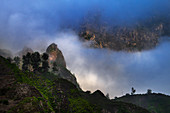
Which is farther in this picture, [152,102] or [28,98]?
[152,102]

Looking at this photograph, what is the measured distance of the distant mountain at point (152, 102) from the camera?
496 feet

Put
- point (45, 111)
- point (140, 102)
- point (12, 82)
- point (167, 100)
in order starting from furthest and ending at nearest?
point (140, 102), point (167, 100), point (12, 82), point (45, 111)

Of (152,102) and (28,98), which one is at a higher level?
(152,102)

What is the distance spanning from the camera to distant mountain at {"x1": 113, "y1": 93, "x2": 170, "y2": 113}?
5952 inches

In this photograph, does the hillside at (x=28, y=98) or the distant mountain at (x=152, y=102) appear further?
the distant mountain at (x=152, y=102)

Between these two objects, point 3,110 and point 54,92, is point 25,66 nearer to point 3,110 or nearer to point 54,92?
point 54,92

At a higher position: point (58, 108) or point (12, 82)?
point (12, 82)

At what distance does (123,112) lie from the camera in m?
94.9

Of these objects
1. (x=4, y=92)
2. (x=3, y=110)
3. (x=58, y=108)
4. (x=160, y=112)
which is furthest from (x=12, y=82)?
(x=160, y=112)

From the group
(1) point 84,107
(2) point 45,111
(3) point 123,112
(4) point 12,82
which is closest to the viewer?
(2) point 45,111

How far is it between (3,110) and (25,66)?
8174cm

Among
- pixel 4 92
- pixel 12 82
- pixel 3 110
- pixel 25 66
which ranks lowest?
pixel 3 110

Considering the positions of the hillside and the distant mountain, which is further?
the distant mountain

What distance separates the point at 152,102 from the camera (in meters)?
174
